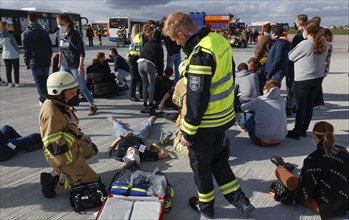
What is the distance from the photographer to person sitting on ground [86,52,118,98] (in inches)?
277

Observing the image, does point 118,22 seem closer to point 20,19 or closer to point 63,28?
point 20,19

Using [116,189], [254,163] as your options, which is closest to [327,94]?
[254,163]

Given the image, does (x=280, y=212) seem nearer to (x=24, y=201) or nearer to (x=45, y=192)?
(x=45, y=192)

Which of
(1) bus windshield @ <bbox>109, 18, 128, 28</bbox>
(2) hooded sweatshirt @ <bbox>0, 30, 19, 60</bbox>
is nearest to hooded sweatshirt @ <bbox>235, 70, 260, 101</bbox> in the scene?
(2) hooded sweatshirt @ <bbox>0, 30, 19, 60</bbox>

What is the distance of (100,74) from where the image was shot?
698 centimetres

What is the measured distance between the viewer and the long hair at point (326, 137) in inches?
100

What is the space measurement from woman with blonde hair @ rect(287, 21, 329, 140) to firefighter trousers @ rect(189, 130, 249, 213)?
7.29ft

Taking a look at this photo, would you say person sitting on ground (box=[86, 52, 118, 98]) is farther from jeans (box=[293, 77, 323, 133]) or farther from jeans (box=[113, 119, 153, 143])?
jeans (box=[293, 77, 323, 133])

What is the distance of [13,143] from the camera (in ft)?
13.0

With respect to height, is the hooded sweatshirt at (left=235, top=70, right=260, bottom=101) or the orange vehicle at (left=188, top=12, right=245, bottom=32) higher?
the orange vehicle at (left=188, top=12, right=245, bottom=32)

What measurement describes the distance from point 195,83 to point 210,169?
869 mm

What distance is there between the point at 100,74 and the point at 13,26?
15442 mm

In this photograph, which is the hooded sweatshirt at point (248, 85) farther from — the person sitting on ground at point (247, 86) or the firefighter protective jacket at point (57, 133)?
the firefighter protective jacket at point (57, 133)

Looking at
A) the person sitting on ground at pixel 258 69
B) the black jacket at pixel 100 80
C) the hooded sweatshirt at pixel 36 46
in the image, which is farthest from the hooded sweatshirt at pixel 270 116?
the hooded sweatshirt at pixel 36 46
